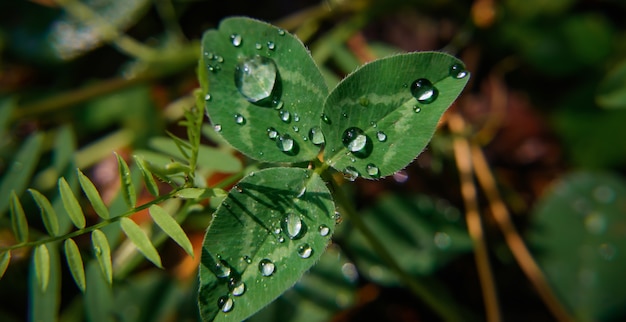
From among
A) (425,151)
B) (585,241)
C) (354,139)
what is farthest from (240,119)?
(585,241)

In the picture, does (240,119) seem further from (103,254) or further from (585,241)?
(585,241)

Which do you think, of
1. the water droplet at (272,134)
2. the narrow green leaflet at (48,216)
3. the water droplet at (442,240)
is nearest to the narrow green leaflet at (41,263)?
the narrow green leaflet at (48,216)

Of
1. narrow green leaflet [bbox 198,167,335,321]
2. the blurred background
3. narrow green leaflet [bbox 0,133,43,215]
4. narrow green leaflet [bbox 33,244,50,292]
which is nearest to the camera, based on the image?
narrow green leaflet [bbox 198,167,335,321]

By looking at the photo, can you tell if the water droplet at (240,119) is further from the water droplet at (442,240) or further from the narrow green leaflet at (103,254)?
the water droplet at (442,240)

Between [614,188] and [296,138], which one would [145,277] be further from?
[614,188]

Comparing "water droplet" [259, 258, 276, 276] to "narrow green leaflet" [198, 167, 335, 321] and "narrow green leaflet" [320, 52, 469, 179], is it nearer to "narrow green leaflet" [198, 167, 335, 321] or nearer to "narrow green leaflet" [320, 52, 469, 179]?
"narrow green leaflet" [198, 167, 335, 321]

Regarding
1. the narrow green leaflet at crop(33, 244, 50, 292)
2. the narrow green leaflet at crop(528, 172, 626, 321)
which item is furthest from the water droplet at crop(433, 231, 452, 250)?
the narrow green leaflet at crop(33, 244, 50, 292)

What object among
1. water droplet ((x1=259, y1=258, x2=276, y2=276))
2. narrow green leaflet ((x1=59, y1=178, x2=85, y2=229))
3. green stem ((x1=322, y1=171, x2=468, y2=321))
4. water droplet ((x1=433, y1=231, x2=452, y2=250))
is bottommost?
water droplet ((x1=433, y1=231, x2=452, y2=250))

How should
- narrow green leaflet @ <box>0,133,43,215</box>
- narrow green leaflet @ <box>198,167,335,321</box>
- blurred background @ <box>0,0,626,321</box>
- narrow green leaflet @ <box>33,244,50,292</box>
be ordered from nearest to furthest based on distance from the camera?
narrow green leaflet @ <box>198,167,335,321</box>, narrow green leaflet @ <box>33,244,50,292</box>, narrow green leaflet @ <box>0,133,43,215</box>, blurred background @ <box>0,0,626,321</box>

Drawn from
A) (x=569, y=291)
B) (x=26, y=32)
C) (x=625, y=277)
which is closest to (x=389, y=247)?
(x=569, y=291)
